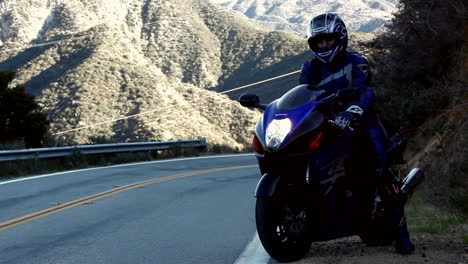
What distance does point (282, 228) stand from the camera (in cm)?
565

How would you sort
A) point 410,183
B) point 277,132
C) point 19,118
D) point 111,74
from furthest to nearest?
1. point 111,74
2. point 19,118
3. point 410,183
4. point 277,132

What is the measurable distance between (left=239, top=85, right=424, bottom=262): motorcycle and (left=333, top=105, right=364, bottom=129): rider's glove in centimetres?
9

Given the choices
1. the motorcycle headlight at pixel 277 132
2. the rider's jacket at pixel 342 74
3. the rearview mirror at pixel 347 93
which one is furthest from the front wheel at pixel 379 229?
the motorcycle headlight at pixel 277 132

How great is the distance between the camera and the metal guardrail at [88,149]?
57.7ft

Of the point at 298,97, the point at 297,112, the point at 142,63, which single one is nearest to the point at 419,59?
the point at 298,97

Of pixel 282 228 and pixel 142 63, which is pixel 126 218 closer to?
pixel 282 228

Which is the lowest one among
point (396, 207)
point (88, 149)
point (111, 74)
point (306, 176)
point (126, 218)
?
point (111, 74)

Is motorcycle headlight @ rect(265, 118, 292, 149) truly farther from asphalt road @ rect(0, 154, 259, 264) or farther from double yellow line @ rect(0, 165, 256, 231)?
double yellow line @ rect(0, 165, 256, 231)

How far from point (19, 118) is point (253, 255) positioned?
37.2m

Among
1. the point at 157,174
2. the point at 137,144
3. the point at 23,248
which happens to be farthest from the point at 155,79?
the point at 23,248

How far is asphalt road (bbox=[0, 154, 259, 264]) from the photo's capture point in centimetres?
709

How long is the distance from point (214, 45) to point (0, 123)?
69607mm

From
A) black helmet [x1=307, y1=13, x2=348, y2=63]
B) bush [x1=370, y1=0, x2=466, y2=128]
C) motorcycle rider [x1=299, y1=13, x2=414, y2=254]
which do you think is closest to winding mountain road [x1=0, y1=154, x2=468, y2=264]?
motorcycle rider [x1=299, y1=13, x2=414, y2=254]

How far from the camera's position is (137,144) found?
2422 cm
